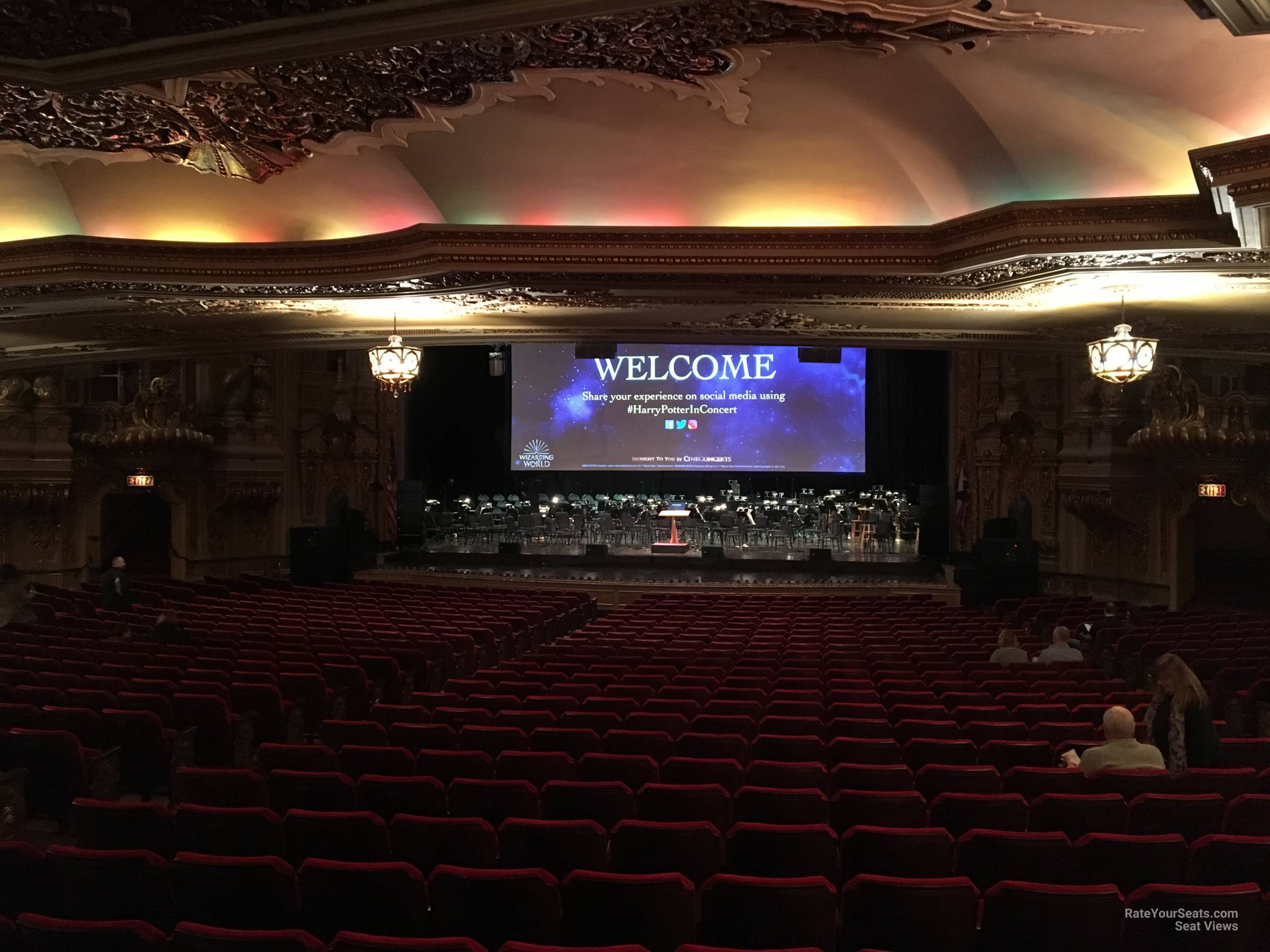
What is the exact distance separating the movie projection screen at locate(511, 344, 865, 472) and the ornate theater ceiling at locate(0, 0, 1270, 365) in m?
10.9

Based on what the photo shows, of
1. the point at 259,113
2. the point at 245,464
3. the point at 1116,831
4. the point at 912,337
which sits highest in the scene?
the point at 259,113

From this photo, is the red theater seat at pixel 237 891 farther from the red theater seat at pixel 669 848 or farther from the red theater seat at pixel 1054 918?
the red theater seat at pixel 1054 918

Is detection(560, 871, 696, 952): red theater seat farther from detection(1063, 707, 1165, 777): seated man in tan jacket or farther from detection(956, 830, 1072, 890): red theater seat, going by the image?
detection(1063, 707, 1165, 777): seated man in tan jacket

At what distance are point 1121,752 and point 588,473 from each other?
2086 centimetres

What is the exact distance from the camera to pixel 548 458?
23.2 metres

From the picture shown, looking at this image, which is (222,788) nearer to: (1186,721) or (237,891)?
(237,891)

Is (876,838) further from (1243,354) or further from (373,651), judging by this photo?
(1243,354)

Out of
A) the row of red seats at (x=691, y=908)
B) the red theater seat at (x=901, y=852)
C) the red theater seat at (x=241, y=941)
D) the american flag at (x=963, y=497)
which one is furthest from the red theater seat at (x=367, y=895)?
the american flag at (x=963, y=497)

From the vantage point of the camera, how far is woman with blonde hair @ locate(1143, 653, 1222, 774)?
4.99 m

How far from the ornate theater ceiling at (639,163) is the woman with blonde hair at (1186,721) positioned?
2.64 m

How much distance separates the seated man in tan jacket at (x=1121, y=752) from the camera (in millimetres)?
4758

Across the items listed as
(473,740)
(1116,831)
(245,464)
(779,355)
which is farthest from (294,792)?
(779,355)

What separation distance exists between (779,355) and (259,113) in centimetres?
1620

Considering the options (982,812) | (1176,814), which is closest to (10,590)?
(982,812)
